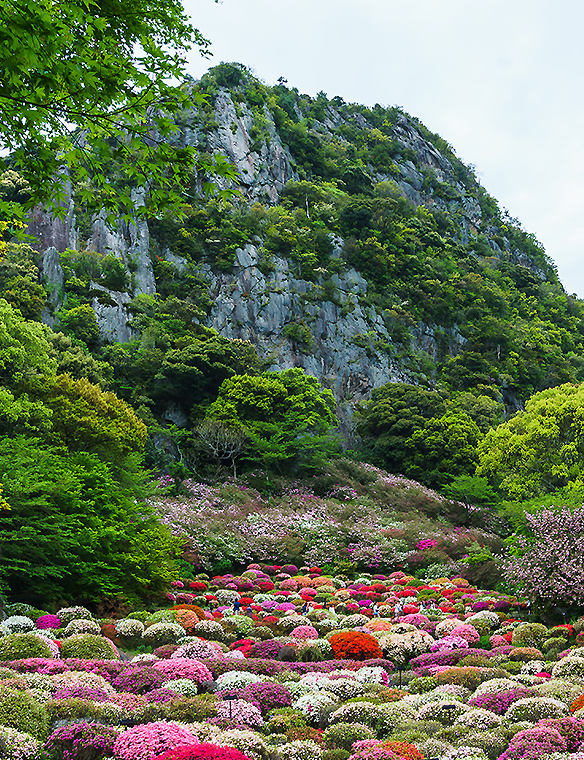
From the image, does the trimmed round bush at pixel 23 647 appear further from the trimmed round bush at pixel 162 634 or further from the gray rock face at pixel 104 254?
the gray rock face at pixel 104 254

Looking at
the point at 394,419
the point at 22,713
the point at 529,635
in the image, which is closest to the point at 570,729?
the point at 22,713

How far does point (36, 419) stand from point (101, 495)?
4463 mm

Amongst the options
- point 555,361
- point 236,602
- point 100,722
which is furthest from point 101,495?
point 555,361

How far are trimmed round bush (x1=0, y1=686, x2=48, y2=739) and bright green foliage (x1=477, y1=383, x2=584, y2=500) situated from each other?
20737 millimetres

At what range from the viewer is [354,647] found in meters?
11.9

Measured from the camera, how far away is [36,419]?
16.9 metres

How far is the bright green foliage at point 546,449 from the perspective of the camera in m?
22.1

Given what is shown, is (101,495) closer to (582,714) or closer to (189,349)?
(582,714)

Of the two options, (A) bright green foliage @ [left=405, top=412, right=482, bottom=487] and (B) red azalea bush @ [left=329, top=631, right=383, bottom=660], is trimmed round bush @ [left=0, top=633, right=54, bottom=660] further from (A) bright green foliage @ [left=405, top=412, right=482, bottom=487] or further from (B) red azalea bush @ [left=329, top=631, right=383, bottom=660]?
(A) bright green foliage @ [left=405, top=412, right=482, bottom=487]

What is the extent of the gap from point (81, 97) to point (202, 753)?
5.57 metres

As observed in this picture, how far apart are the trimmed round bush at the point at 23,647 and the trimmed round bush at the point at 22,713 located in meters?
3.00

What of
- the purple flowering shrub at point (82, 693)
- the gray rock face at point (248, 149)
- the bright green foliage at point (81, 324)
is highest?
the gray rock face at point (248, 149)

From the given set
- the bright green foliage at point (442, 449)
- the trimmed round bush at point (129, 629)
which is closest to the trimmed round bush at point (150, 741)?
the trimmed round bush at point (129, 629)

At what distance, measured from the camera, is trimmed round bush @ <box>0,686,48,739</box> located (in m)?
5.43
